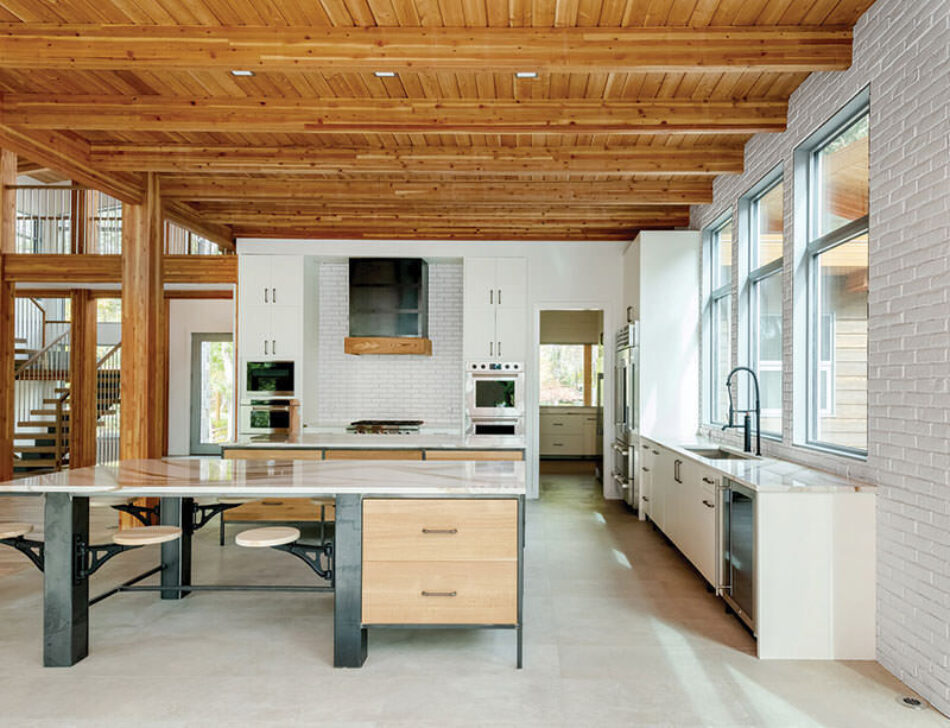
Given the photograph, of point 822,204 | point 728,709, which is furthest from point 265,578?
point 822,204

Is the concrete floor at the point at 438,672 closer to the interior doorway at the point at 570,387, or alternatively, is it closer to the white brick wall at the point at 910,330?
the white brick wall at the point at 910,330

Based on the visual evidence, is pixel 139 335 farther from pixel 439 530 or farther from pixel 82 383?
pixel 82 383

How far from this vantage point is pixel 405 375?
864 cm

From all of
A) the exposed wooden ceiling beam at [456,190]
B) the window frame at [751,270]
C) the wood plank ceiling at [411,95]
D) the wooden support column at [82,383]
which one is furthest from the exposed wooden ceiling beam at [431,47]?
the wooden support column at [82,383]

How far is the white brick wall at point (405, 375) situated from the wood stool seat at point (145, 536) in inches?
197

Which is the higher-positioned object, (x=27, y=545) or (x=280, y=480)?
(x=280, y=480)

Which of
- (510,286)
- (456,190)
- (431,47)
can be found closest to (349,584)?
(431,47)

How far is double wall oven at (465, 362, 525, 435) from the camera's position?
26.1ft

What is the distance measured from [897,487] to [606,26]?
2.62m

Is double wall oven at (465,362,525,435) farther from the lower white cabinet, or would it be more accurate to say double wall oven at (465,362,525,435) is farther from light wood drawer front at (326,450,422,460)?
the lower white cabinet

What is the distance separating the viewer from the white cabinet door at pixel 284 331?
26.5ft

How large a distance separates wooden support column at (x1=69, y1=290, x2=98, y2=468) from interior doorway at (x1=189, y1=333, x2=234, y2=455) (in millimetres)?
1683

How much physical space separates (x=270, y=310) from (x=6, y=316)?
11.8 ft

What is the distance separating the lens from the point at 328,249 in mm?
8297
